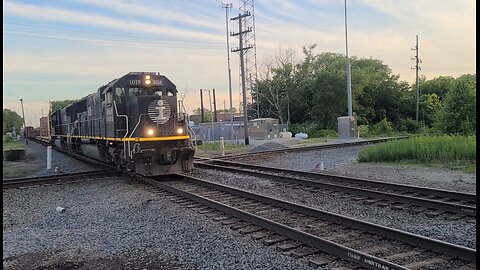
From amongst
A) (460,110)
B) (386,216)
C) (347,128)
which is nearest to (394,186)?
(386,216)

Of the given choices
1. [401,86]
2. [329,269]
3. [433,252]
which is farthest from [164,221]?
[401,86]

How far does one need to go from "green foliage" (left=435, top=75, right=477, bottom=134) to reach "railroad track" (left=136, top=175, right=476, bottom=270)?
20.6 metres

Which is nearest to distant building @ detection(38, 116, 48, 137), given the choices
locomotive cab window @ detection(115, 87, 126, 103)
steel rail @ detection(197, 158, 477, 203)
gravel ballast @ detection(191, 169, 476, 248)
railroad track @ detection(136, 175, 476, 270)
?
locomotive cab window @ detection(115, 87, 126, 103)

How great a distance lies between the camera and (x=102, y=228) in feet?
23.9

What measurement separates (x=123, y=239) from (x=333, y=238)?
10.4ft

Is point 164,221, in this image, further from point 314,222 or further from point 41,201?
point 41,201

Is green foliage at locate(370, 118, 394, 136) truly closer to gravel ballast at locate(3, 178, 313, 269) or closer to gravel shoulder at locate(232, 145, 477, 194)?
gravel shoulder at locate(232, 145, 477, 194)

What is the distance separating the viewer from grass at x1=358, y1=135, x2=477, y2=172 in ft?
47.7

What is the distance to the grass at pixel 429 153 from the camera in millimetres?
14536

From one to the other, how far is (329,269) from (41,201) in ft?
26.2

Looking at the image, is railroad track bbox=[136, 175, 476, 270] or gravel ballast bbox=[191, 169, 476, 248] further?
gravel ballast bbox=[191, 169, 476, 248]

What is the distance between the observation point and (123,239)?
6.51 meters

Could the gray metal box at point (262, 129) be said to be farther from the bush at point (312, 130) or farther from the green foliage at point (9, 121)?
the green foliage at point (9, 121)

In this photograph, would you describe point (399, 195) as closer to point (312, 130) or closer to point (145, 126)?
point (145, 126)
